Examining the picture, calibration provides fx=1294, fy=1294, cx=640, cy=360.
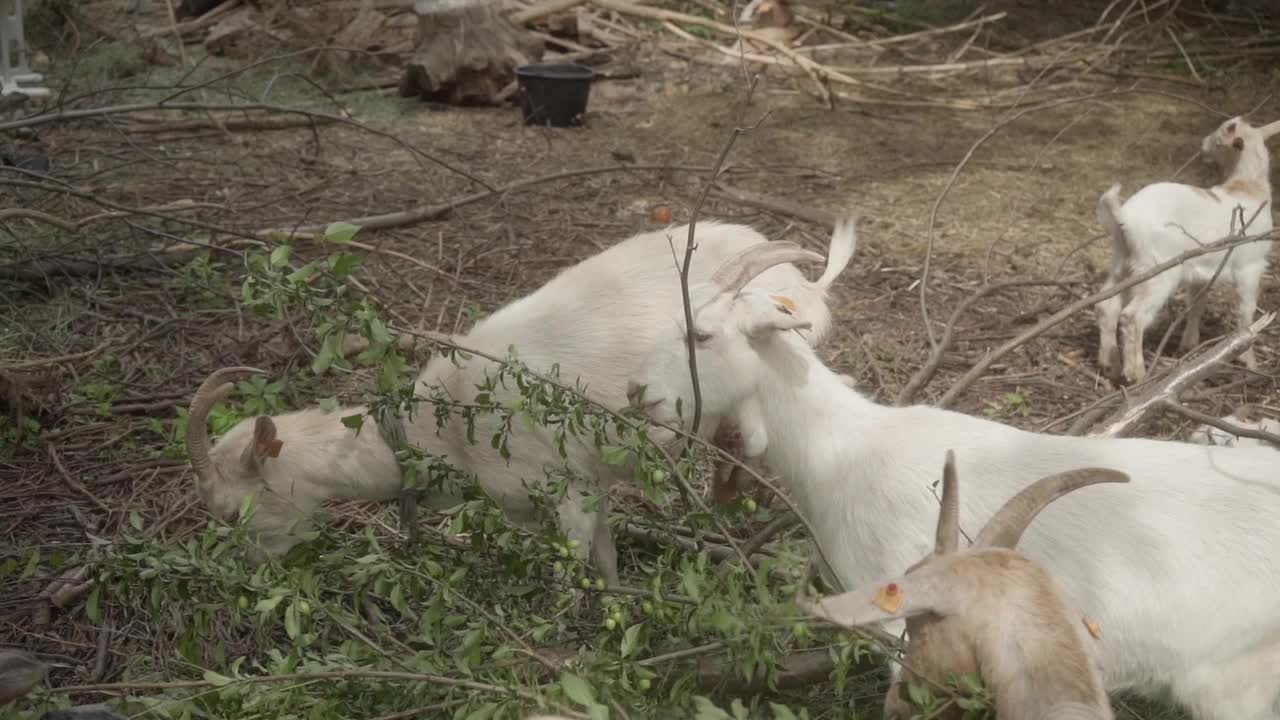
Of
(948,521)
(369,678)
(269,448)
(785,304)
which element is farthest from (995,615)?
(269,448)

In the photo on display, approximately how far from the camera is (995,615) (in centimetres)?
242

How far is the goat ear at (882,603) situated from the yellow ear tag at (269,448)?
6.74ft

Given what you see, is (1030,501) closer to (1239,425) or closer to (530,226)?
Answer: (1239,425)

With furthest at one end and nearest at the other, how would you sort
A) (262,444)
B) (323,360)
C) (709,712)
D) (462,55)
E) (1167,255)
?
(462,55) < (1167,255) < (262,444) < (323,360) < (709,712)

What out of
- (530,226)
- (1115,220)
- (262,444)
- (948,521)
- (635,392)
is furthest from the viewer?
(530,226)

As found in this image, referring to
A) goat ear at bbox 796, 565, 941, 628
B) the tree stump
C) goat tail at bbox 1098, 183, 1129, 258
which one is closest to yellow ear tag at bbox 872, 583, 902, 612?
goat ear at bbox 796, 565, 941, 628

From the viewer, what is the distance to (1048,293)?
6371mm

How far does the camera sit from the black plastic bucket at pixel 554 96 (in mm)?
8914

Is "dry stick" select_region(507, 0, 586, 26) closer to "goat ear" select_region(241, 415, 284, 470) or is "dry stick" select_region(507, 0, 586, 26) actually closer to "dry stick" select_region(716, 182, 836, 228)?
"dry stick" select_region(716, 182, 836, 228)

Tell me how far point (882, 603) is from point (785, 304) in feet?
4.76

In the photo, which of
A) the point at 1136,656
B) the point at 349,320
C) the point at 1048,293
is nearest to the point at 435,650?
the point at 349,320

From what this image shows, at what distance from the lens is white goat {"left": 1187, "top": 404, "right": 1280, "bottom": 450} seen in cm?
424

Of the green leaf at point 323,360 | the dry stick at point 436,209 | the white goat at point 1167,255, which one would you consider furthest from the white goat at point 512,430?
the dry stick at point 436,209

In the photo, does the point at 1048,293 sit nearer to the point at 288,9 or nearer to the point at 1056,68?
the point at 1056,68
